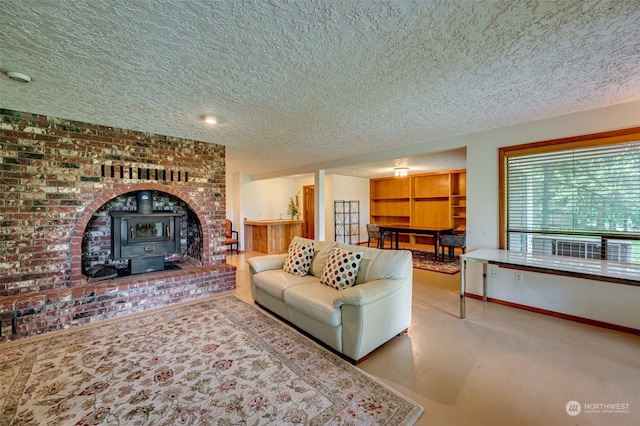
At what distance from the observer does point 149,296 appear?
3.37 meters

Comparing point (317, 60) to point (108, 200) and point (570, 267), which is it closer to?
point (570, 267)

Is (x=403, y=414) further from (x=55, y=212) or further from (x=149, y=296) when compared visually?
(x=55, y=212)

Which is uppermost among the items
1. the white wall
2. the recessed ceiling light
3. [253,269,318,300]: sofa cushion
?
the recessed ceiling light

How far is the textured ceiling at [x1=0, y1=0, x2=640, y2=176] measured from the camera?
1.42 metres

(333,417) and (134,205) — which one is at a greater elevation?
(134,205)

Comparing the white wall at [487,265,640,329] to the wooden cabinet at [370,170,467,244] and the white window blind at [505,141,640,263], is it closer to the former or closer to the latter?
the white window blind at [505,141,640,263]

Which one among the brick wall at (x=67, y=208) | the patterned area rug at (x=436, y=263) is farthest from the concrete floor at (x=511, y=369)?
the brick wall at (x=67, y=208)

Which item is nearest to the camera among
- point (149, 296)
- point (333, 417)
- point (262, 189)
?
point (333, 417)

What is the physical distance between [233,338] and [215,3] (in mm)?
2610

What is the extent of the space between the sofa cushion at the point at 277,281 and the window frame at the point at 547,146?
261 cm

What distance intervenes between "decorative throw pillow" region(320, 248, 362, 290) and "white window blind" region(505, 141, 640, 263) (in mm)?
2278

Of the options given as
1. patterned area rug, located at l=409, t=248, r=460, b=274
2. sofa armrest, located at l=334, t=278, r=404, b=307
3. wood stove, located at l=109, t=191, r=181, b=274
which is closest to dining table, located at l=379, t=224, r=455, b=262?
patterned area rug, located at l=409, t=248, r=460, b=274

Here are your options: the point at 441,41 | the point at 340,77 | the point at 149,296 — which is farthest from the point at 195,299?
the point at 441,41

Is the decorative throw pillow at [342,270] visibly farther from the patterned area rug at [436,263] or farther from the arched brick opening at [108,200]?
the patterned area rug at [436,263]
